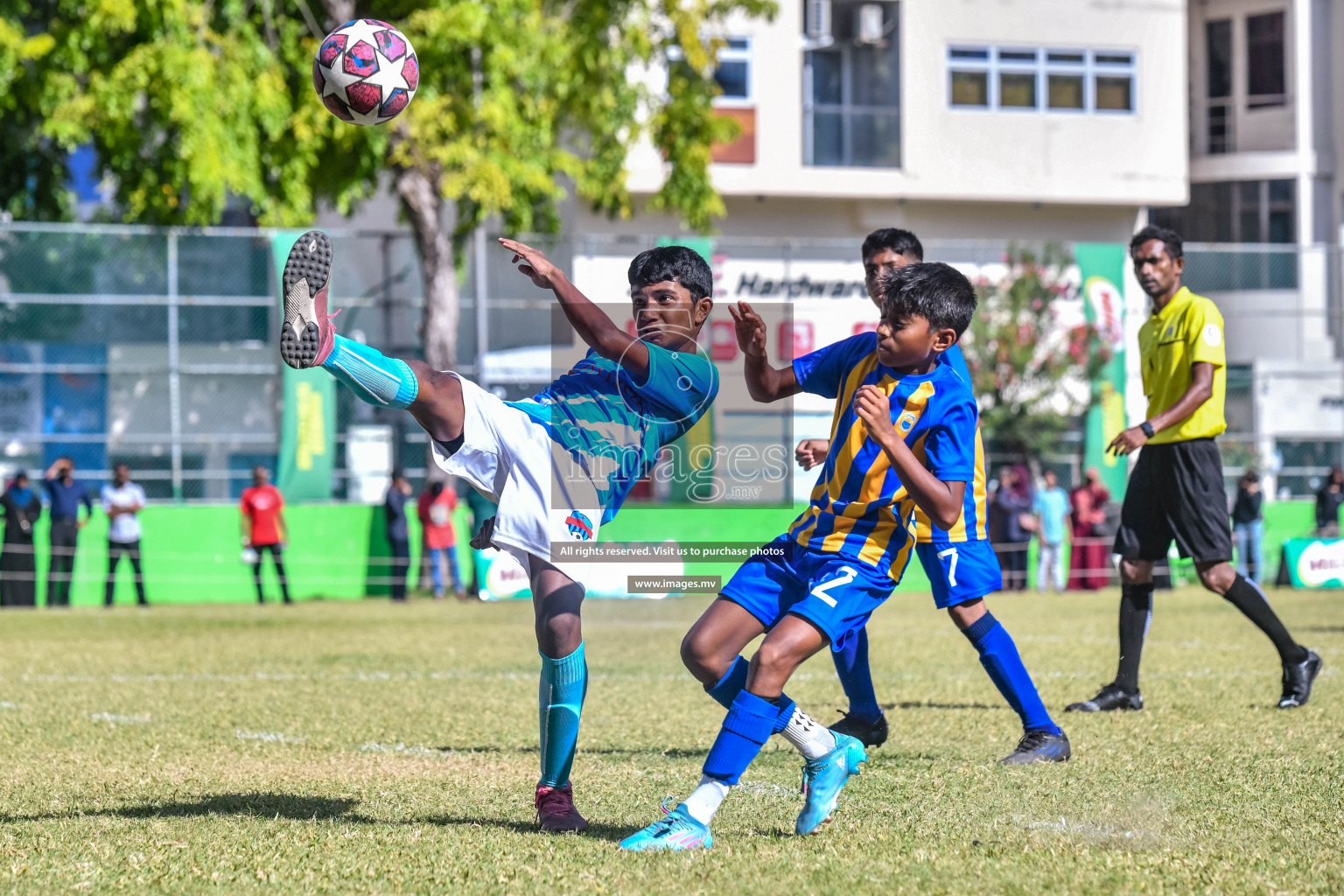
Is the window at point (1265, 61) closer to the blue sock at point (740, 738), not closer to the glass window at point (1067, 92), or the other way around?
the glass window at point (1067, 92)

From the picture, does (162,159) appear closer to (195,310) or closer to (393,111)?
(195,310)

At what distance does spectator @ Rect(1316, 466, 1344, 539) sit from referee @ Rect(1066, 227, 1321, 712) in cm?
1544

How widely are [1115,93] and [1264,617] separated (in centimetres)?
2496

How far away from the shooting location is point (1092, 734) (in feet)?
20.5

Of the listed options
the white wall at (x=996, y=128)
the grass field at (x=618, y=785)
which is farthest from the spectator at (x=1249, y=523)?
the grass field at (x=618, y=785)

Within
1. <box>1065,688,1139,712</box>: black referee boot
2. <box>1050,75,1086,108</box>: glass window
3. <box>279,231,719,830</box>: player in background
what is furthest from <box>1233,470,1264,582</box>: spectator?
<box>279,231,719,830</box>: player in background

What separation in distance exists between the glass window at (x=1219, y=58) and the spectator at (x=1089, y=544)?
55.5 feet

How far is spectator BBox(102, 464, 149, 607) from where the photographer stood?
59.4ft

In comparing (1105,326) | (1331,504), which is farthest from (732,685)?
(1105,326)

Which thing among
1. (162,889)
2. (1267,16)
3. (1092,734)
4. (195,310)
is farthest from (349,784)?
(1267,16)

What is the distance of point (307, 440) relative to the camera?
20422 millimetres

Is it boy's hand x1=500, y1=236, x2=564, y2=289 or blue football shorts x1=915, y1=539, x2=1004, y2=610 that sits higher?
boy's hand x1=500, y1=236, x2=564, y2=289

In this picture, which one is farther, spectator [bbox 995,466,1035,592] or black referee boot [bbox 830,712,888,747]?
spectator [bbox 995,466,1035,592]

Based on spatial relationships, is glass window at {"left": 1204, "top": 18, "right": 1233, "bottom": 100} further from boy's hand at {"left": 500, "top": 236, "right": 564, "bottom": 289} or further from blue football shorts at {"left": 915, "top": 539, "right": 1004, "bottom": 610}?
boy's hand at {"left": 500, "top": 236, "right": 564, "bottom": 289}
